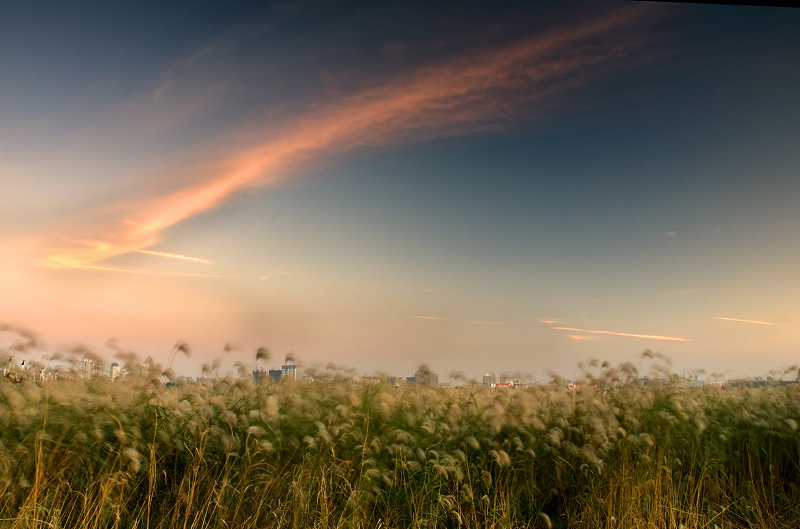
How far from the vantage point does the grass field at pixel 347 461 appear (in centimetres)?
449

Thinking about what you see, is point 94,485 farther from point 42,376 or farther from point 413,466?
point 413,466

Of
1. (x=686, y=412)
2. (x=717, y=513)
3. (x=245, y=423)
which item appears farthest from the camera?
(x=686, y=412)

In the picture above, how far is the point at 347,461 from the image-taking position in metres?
4.60

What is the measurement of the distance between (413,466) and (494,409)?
78 centimetres

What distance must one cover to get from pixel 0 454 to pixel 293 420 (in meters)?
2.09

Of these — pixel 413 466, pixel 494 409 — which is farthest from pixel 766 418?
pixel 413 466

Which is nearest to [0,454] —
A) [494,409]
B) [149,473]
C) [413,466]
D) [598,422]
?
[149,473]

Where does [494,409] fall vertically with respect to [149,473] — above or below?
above

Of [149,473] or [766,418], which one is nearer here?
[149,473]

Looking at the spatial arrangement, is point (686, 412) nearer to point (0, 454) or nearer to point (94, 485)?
point (94, 485)

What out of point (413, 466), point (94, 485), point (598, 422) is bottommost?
point (94, 485)

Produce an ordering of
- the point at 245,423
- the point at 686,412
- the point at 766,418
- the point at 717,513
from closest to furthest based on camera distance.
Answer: the point at 245,423 < the point at 717,513 < the point at 686,412 < the point at 766,418

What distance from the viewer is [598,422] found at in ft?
16.8

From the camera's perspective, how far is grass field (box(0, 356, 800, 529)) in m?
4.49
